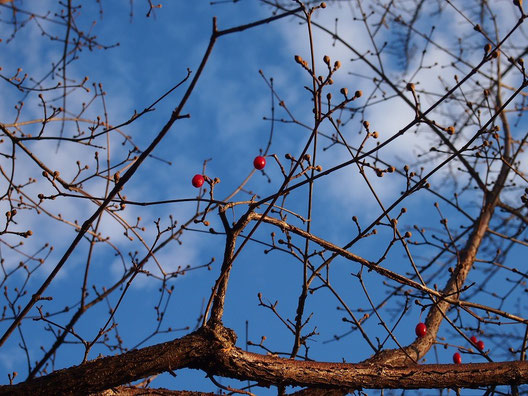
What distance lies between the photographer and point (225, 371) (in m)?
2.33

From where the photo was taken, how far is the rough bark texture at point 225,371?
2.27m

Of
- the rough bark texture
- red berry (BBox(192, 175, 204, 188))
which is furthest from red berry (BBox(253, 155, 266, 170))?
the rough bark texture

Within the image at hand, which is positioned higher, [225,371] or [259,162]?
[259,162]

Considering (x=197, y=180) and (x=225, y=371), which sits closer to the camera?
(x=225, y=371)

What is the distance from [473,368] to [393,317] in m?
2.69

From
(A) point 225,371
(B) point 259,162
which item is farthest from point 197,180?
(A) point 225,371

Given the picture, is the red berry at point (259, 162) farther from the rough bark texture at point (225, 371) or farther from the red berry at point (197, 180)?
the rough bark texture at point (225, 371)

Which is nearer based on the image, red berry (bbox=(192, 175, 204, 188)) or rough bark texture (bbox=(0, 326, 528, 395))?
rough bark texture (bbox=(0, 326, 528, 395))

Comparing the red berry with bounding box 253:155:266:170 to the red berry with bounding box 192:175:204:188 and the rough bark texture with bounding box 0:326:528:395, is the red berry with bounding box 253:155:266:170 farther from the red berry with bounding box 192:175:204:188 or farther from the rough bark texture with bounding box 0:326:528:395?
the rough bark texture with bounding box 0:326:528:395

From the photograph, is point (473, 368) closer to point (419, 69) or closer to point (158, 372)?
point (158, 372)

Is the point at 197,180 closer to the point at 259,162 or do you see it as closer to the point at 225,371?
the point at 259,162

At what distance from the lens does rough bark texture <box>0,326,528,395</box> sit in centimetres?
227

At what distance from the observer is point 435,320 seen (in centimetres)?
387

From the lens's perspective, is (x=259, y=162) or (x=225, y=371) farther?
(x=259, y=162)
